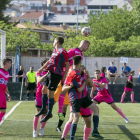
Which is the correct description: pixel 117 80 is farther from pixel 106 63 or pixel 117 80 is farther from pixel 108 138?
pixel 108 138

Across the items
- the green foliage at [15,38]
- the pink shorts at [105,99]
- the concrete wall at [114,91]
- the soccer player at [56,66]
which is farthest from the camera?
the green foliage at [15,38]

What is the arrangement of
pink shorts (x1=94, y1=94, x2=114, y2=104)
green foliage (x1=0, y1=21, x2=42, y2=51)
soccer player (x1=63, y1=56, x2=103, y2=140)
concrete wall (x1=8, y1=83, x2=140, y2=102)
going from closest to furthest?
soccer player (x1=63, y1=56, x2=103, y2=140)
pink shorts (x1=94, y1=94, x2=114, y2=104)
concrete wall (x1=8, y1=83, x2=140, y2=102)
green foliage (x1=0, y1=21, x2=42, y2=51)

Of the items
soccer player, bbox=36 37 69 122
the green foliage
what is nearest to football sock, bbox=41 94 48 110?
soccer player, bbox=36 37 69 122

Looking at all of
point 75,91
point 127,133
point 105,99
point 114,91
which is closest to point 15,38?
point 114,91

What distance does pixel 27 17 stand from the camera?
117 m

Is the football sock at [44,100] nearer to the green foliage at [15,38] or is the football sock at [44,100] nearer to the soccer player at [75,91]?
the soccer player at [75,91]

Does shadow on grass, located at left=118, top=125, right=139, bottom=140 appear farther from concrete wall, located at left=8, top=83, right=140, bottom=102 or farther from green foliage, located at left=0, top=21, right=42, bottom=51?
green foliage, located at left=0, top=21, right=42, bottom=51

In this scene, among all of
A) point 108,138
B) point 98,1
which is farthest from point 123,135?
point 98,1

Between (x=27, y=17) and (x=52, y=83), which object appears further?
(x=27, y=17)

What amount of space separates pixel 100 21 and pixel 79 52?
42268 mm

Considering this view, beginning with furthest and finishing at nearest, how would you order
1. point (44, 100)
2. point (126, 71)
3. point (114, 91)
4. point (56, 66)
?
point (126, 71) → point (114, 91) → point (44, 100) → point (56, 66)

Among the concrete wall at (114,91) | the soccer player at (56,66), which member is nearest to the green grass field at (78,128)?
the soccer player at (56,66)

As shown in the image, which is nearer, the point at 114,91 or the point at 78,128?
the point at 78,128

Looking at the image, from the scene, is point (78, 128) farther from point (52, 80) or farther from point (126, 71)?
point (126, 71)
